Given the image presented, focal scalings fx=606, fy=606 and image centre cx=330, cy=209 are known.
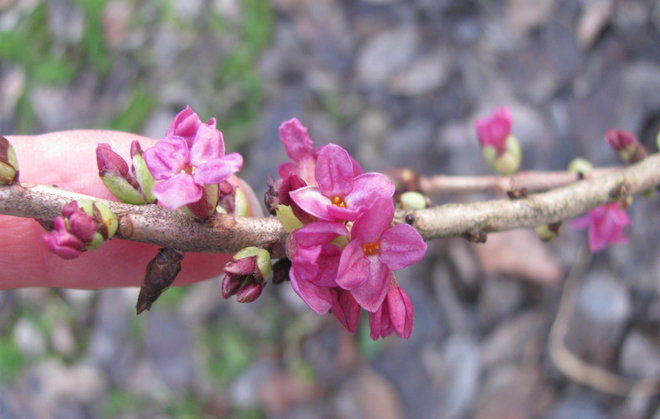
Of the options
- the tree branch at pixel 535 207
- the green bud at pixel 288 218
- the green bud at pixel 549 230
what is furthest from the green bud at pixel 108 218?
the green bud at pixel 549 230

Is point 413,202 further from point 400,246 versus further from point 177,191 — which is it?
point 177,191

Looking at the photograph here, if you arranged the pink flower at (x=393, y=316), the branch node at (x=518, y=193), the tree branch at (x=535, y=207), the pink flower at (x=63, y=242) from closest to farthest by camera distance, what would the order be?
the pink flower at (x=63, y=242)
the pink flower at (x=393, y=316)
the tree branch at (x=535, y=207)
the branch node at (x=518, y=193)

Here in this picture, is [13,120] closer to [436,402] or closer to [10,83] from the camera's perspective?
[10,83]

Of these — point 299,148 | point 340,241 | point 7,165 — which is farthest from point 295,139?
point 7,165

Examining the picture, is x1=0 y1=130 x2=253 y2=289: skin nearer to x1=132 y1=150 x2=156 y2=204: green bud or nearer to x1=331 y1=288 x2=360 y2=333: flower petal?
x1=132 y1=150 x2=156 y2=204: green bud

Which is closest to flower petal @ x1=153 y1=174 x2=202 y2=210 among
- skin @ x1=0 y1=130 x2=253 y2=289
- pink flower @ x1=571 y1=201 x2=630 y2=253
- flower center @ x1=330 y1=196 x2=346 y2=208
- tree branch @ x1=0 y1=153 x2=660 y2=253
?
tree branch @ x1=0 y1=153 x2=660 y2=253

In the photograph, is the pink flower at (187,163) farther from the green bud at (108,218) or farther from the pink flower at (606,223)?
the pink flower at (606,223)
